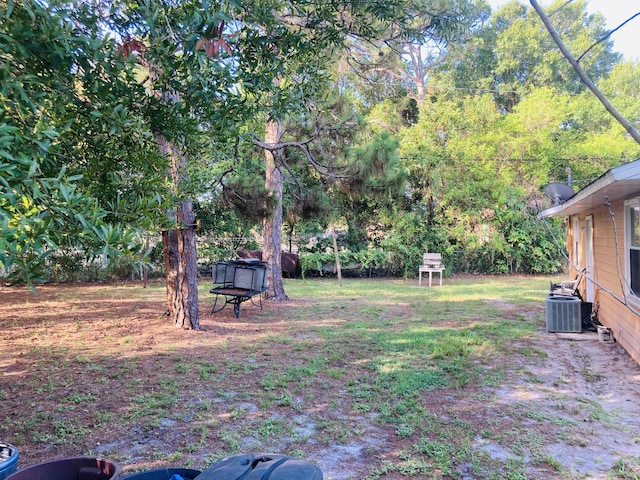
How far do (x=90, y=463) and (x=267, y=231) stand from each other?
8.23 metres

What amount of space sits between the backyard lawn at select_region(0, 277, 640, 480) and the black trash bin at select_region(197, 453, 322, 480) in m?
1.38

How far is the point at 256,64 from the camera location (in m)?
3.41

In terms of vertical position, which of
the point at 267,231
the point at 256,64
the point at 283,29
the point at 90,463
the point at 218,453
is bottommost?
the point at 218,453

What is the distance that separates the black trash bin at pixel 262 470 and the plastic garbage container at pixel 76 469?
521 millimetres

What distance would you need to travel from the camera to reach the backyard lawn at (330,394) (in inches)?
125

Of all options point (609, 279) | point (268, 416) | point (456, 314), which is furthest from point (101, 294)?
point (609, 279)

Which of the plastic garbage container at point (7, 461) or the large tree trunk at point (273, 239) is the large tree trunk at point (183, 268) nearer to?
the large tree trunk at point (273, 239)

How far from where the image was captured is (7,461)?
189cm

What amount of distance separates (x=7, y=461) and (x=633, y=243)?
6550 mm

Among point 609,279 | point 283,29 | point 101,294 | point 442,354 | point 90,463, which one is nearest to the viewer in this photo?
point 90,463

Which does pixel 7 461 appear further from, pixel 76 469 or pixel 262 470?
pixel 262 470

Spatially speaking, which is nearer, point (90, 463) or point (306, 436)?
point (90, 463)

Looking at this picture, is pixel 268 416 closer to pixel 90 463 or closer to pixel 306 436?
pixel 306 436

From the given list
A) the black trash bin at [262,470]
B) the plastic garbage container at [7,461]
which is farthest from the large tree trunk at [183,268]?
the black trash bin at [262,470]
